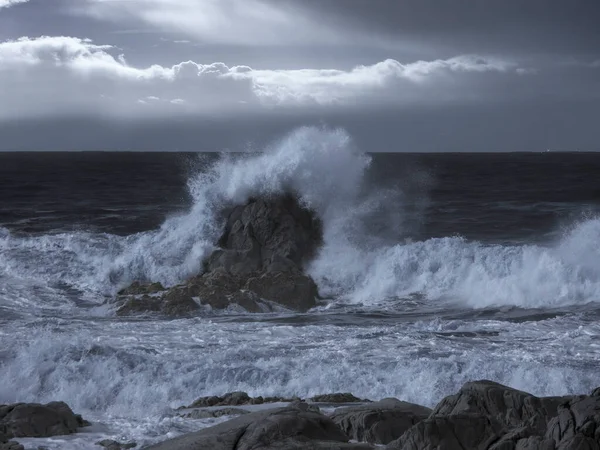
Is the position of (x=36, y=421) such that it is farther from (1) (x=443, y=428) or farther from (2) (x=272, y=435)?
(1) (x=443, y=428)

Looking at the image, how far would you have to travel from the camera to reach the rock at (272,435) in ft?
19.0

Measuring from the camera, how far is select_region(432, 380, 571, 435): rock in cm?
714

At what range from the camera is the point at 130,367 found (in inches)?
440

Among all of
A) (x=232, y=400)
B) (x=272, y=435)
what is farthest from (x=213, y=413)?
(x=272, y=435)

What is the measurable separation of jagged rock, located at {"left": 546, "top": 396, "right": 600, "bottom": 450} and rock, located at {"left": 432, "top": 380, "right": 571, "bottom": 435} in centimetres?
72

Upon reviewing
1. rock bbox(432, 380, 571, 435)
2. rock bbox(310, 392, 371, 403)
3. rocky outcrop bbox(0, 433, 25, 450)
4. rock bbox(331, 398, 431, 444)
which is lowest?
rock bbox(310, 392, 371, 403)

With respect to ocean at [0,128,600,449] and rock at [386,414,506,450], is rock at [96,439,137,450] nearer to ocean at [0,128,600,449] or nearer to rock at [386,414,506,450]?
ocean at [0,128,600,449]

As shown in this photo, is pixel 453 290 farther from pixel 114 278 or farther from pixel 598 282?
pixel 114 278

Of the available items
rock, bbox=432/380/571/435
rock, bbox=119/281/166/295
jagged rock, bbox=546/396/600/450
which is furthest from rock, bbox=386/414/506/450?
rock, bbox=119/281/166/295

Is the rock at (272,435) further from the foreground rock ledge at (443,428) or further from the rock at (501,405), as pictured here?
the rock at (501,405)

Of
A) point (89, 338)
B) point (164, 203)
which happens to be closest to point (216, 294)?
point (89, 338)

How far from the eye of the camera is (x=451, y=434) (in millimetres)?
6289

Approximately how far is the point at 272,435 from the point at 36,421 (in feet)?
9.80

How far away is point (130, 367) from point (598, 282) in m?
10.5
